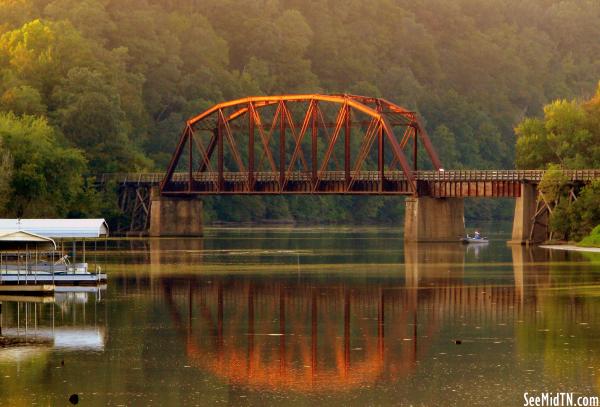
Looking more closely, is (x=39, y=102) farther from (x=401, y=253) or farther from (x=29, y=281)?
(x=29, y=281)

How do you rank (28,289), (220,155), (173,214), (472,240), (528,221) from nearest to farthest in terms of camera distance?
(28,289), (528,221), (472,240), (220,155), (173,214)

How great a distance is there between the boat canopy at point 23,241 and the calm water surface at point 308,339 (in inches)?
122

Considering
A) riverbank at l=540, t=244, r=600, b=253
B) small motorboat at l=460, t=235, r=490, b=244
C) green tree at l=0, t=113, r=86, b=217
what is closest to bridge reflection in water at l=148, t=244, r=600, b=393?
riverbank at l=540, t=244, r=600, b=253

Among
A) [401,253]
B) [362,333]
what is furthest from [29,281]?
[401,253]

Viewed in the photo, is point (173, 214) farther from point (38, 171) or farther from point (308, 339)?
point (308, 339)

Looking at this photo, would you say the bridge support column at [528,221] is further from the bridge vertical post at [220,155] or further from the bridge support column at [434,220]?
the bridge vertical post at [220,155]

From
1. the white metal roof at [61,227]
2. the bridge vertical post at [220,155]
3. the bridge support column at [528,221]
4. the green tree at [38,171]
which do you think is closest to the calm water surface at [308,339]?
the white metal roof at [61,227]

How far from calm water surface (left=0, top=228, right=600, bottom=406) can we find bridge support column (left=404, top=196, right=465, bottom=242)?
54.9m

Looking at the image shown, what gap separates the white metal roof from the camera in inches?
2953

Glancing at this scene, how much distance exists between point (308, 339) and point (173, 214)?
11938 centimetres

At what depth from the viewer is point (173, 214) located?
16725 cm

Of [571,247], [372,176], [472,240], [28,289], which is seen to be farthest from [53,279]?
[372,176]

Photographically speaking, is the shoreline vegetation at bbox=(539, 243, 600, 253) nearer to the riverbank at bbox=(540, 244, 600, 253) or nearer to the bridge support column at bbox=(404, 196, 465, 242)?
the riverbank at bbox=(540, 244, 600, 253)

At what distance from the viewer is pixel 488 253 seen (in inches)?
4552
